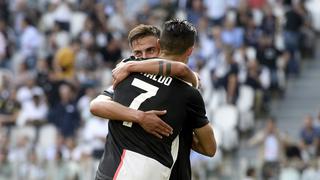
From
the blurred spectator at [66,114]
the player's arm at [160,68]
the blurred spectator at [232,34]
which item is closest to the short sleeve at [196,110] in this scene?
the player's arm at [160,68]

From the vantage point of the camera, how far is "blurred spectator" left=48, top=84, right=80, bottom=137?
19.5 meters

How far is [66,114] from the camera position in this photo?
64.5 ft

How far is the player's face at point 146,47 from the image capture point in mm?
6250

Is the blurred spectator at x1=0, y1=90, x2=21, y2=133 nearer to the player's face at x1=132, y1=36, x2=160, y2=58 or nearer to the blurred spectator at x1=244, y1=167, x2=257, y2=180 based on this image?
the blurred spectator at x1=244, y1=167, x2=257, y2=180

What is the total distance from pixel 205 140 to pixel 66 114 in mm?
13657

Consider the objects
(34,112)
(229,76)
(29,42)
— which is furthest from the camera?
(29,42)

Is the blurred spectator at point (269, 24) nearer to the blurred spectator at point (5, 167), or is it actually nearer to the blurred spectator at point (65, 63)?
the blurred spectator at point (65, 63)

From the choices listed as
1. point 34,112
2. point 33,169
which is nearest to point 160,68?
point 33,169

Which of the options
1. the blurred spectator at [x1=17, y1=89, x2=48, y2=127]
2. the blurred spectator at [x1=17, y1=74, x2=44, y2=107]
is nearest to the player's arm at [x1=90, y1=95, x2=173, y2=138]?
the blurred spectator at [x1=17, y1=89, x2=48, y2=127]

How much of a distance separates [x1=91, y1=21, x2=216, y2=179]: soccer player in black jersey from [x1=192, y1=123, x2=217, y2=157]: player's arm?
0.24 ft

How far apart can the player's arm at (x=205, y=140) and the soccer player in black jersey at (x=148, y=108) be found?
0.07 meters

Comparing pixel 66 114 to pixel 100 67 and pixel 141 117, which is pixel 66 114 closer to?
pixel 100 67

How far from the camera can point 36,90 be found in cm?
2062

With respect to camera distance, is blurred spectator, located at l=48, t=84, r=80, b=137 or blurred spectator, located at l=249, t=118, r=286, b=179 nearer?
blurred spectator, located at l=249, t=118, r=286, b=179
